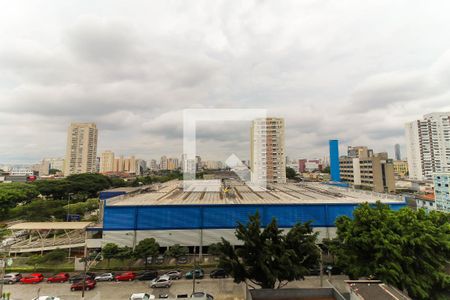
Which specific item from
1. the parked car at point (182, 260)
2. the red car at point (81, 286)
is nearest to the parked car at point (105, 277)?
the red car at point (81, 286)

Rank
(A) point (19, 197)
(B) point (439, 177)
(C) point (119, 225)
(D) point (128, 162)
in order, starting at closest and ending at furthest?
(C) point (119, 225)
(B) point (439, 177)
(A) point (19, 197)
(D) point (128, 162)

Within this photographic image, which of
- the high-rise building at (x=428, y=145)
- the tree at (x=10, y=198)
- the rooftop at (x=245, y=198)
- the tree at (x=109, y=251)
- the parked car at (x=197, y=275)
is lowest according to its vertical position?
the parked car at (x=197, y=275)

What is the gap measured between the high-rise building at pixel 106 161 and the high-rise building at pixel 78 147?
12.6 metres

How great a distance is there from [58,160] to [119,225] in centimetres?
Answer: 7433

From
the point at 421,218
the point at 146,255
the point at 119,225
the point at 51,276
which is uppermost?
the point at 421,218

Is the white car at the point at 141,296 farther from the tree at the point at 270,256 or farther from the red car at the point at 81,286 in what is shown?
the tree at the point at 270,256

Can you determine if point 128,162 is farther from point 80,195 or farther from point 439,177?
point 439,177

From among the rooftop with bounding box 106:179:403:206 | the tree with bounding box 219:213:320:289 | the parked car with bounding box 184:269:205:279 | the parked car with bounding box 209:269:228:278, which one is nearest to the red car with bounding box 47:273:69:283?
the rooftop with bounding box 106:179:403:206

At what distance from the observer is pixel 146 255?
873 cm

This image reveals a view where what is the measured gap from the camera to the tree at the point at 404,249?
18.2 feet

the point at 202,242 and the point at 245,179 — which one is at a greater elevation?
the point at 245,179

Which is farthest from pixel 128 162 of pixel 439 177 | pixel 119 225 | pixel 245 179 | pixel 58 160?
pixel 439 177

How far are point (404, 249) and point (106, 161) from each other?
60238mm

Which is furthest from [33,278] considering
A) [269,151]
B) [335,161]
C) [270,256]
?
[335,161]
